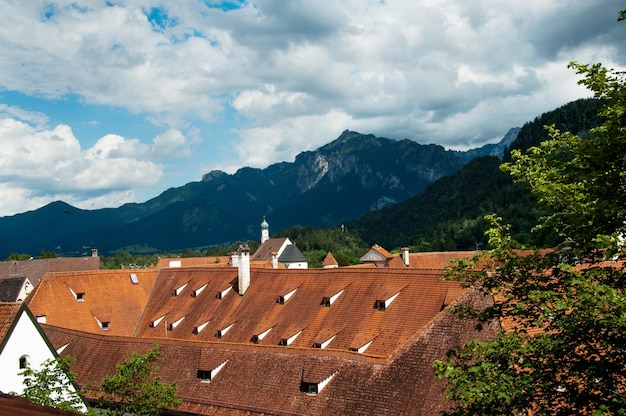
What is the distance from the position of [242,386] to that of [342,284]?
11.4 meters

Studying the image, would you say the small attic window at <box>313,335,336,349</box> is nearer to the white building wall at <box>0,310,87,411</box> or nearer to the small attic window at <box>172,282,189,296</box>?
the white building wall at <box>0,310,87,411</box>

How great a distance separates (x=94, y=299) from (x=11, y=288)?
3223cm

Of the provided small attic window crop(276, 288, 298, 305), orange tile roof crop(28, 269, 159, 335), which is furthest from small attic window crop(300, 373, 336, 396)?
orange tile roof crop(28, 269, 159, 335)

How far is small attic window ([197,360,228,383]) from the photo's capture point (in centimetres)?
2899

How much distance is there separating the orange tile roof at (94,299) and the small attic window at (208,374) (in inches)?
816

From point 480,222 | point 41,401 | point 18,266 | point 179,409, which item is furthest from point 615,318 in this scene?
point 480,222

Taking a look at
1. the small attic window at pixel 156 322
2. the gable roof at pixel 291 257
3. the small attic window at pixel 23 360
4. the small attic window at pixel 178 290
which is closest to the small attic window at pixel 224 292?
the small attic window at pixel 156 322

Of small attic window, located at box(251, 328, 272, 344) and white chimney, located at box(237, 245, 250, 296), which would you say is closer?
small attic window, located at box(251, 328, 272, 344)

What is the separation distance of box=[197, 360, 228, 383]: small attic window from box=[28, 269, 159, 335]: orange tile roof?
20732 millimetres

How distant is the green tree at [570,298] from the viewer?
12.2 meters

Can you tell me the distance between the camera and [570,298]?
12.7 meters

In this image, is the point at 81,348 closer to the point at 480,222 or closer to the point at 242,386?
the point at 242,386

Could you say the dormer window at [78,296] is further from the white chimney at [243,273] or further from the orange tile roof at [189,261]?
the orange tile roof at [189,261]

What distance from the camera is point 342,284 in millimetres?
37125
